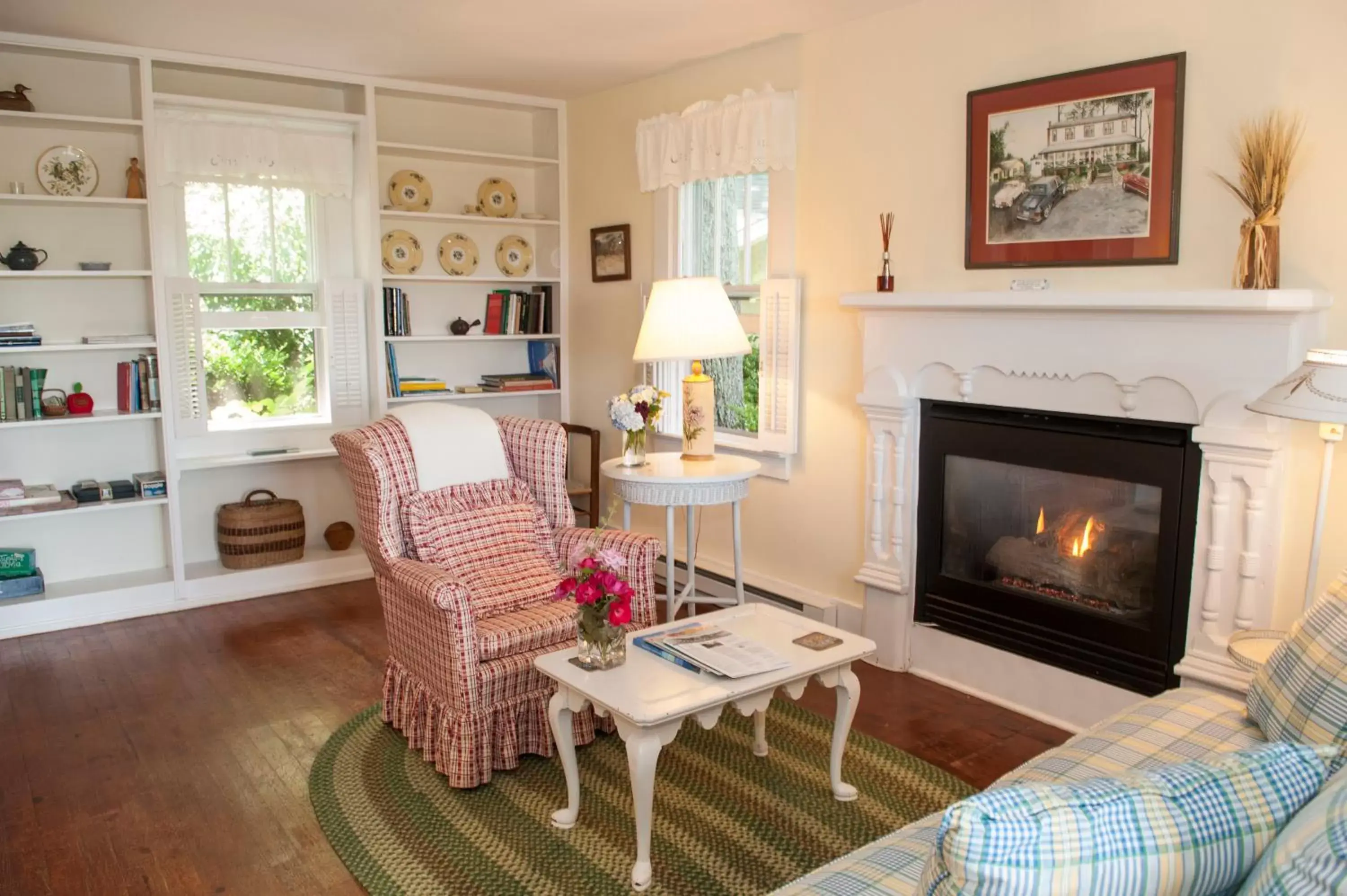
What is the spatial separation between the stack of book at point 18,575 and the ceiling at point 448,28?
2.14m

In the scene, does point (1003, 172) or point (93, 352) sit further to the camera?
point (93, 352)

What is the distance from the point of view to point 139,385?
443 cm

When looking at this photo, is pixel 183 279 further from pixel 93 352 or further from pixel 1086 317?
pixel 1086 317

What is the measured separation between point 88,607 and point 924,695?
348cm

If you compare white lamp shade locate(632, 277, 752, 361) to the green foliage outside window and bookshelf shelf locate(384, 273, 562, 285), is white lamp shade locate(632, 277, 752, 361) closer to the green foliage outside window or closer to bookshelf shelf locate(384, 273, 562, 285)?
bookshelf shelf locate(384, 273, 562, 285)

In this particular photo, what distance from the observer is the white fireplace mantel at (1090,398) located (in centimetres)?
268

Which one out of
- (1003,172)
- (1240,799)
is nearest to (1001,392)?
(1003,172)

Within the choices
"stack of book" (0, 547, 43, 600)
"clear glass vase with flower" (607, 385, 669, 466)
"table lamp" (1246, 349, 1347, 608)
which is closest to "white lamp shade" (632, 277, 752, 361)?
"clear glass vase with flower" (607, 385, 669, 466)

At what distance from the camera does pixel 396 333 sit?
16.7 feet

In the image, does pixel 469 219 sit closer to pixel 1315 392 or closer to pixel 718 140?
pixel 718 140

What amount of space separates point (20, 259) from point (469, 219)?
1967 mm

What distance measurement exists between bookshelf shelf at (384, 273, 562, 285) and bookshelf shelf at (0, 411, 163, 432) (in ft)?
4.16

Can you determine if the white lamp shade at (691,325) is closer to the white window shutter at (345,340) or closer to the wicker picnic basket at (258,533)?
the white window shutter at (345,340)

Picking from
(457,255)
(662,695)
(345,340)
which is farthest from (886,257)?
(345,340)
